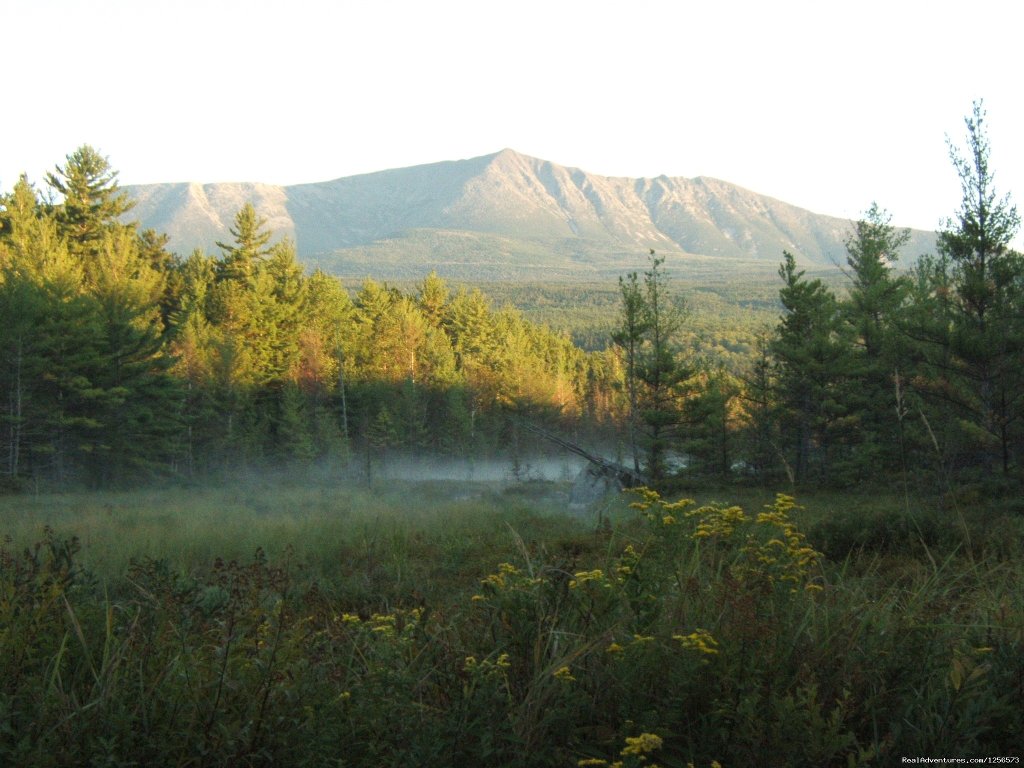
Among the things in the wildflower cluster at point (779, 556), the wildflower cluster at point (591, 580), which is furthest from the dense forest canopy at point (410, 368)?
the wildflower cluster at point (591, 580)

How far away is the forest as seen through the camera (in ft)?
8.08

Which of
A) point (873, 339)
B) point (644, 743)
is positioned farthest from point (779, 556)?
point (873, 339)

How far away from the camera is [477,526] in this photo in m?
12.2

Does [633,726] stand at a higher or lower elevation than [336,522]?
higher

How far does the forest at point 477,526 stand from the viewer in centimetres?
246

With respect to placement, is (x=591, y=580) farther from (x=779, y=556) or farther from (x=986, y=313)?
(x=986, y=313)

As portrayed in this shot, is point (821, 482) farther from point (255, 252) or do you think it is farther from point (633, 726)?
point (255, 252)

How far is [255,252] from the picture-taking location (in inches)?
2041

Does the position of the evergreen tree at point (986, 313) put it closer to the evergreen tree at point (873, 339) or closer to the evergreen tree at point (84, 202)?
the evergreen tree at point (873, 339)

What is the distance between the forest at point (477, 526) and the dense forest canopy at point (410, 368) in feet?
0.61

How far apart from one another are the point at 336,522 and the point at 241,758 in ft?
34.3

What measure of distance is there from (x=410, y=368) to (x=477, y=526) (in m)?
40.1

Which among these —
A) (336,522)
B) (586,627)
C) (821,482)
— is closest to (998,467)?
(821,482)

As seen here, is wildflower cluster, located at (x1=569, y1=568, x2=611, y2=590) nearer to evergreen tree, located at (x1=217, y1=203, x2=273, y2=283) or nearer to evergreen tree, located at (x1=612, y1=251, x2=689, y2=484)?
evergreen tree, located at (x1=612, y1=251, x2=689, y2=484)
